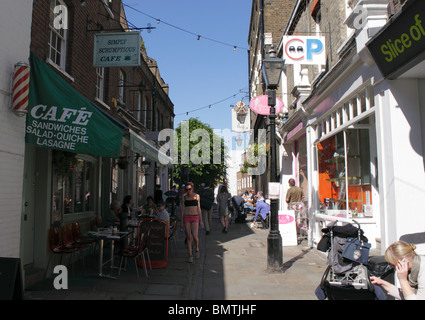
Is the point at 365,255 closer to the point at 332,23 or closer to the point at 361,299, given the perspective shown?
the point at 361,299

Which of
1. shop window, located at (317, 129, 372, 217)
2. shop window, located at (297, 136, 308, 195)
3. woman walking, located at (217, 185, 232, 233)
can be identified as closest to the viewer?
shop window, located at (317, 129, 372, 217)

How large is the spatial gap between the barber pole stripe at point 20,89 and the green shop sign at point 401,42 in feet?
17.3

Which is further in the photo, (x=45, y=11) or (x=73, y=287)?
(x=45, y=11)

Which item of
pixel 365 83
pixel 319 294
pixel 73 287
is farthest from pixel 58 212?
pixel 365 83

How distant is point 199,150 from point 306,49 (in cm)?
1683

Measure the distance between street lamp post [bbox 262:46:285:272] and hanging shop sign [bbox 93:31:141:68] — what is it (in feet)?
11.0

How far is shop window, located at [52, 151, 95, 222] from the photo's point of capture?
749cm

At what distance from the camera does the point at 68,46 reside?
8.35 metres

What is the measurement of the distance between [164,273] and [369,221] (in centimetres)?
439

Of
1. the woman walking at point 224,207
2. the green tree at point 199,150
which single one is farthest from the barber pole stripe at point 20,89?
the green tree at point 199,150

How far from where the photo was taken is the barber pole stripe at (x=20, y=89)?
5.27 metres

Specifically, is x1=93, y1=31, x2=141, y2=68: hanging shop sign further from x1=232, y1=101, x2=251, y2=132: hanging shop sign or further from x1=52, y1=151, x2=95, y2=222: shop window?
x1=232, y1=101, x2=251, y2=132: hanging shop sign

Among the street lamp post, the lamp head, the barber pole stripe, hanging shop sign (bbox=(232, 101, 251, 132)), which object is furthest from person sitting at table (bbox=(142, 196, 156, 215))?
hanging shop sign (bbox=(232, 101, 251, 132))

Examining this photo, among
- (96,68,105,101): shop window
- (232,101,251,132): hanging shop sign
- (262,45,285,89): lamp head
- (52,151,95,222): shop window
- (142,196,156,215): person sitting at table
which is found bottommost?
(142,196,156,215): person sitting at table
